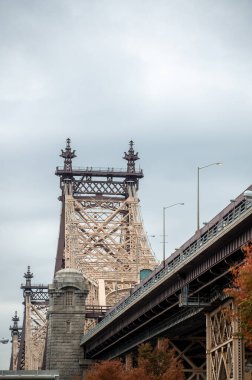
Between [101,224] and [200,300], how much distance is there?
110 meters

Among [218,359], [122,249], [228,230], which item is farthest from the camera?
[122,249]

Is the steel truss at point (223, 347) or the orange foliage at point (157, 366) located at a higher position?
the orange foliage at point (157, 366)

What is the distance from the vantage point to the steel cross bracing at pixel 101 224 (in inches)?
6570

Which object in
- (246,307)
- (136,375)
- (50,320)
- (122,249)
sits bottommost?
(246,307)

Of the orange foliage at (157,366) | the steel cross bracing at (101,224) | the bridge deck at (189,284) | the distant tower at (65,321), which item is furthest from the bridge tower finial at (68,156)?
the orange foliage at (157,366)

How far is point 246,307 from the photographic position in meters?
45.2

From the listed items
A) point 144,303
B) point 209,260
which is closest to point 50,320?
point 144,303

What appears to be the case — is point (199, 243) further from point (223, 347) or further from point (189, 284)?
point (223, 347)

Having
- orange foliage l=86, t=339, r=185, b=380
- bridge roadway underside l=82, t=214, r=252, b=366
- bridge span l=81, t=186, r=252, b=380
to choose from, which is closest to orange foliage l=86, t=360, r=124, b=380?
bridge roadway underside l=82, t=214, r=252, b=366

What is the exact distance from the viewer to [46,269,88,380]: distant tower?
122 metres

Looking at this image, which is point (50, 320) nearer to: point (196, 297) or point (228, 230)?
point (196, 297)

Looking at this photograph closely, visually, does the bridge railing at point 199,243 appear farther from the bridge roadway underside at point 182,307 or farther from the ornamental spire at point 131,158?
the ornamental spire at point 131,158

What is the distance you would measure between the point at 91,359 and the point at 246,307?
79981 millimetres

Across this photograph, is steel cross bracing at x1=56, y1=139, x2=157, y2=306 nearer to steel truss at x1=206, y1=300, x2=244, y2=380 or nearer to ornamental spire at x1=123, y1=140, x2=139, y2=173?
ornamental spire at x1=123, y1=140, x2=139, y2=173
